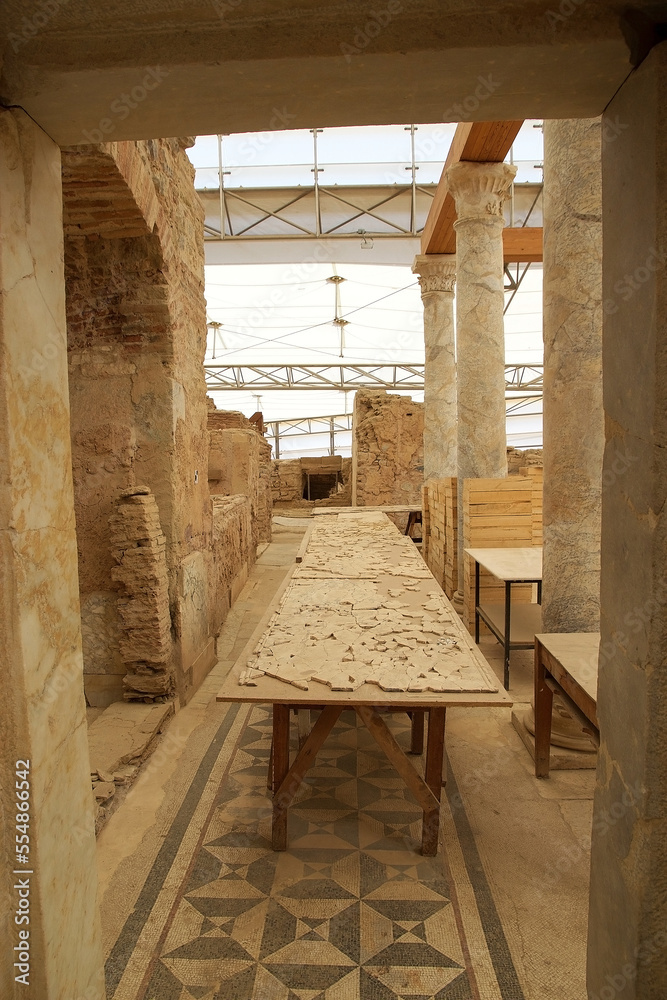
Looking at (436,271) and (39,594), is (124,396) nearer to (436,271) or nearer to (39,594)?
(39,594)

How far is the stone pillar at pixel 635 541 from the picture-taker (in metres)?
1.29

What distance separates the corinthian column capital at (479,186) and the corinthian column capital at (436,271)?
2677mm

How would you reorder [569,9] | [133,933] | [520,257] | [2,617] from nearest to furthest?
[569,9]
[2,617]
[133,933]
[520,257]

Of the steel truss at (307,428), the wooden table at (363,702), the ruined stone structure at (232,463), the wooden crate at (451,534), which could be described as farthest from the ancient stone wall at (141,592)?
the steel truss at (307,428)

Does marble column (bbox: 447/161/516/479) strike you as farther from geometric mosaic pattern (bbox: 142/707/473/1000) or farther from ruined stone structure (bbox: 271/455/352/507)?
ruined stone structure (bbox: 271/455/352/507)

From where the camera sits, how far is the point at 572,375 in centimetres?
376

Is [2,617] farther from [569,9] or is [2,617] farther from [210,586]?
[210,586]

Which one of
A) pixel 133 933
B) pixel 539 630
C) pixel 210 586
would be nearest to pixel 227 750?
pixel 133 933

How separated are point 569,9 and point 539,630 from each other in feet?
14.9

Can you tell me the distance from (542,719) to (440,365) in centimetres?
673

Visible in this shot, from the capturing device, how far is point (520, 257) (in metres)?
9.61

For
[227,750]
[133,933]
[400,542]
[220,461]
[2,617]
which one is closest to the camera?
[2,617]

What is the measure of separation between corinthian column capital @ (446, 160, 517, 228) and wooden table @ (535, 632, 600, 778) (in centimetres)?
485

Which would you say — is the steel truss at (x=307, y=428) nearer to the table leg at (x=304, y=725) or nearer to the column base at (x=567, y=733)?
the table leg at (x=304, y=725)
